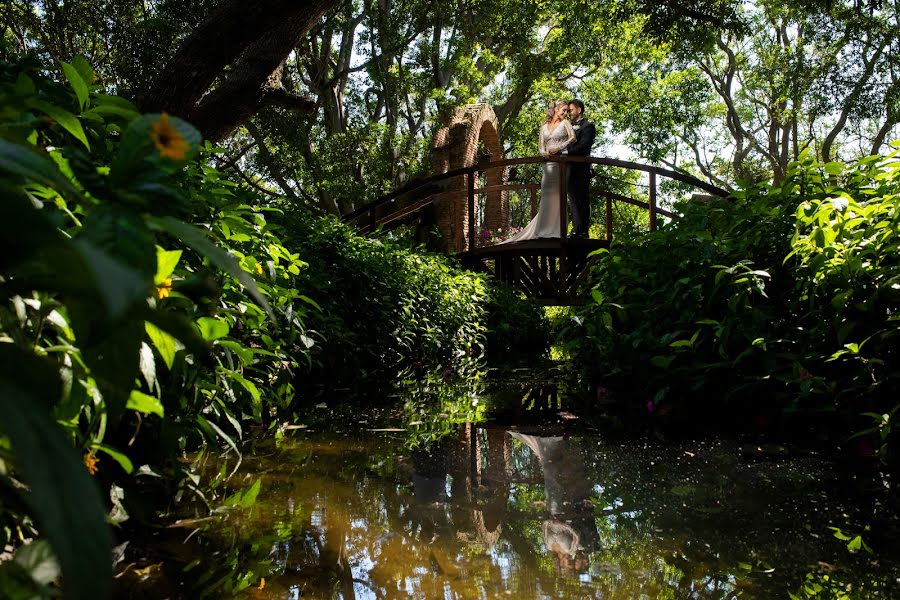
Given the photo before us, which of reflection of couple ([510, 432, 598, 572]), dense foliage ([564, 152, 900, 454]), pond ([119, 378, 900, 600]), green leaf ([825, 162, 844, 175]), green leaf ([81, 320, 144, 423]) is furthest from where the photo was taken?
green leaf ([825, 162, 844, 175])

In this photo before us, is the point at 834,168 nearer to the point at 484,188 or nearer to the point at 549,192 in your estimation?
the point at 549,192

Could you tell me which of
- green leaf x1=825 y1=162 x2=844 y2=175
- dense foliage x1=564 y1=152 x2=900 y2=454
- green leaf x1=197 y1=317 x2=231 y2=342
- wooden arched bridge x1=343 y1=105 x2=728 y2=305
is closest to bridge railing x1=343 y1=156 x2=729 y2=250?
wooden arched bridge x1=343 y1=105 x2=728 y2=305

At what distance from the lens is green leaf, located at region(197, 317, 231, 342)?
1.84 metres

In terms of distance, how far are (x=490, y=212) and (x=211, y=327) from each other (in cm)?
A: 1390

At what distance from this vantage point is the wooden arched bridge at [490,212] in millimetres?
11531

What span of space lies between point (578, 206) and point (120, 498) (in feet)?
35.4

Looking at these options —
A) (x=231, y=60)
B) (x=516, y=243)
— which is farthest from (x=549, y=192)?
(x=231, y=60)

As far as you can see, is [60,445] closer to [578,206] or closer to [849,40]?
[578,206]

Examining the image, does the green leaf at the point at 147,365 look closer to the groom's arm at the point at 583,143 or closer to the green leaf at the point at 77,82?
the green leaf at the point at 77,82

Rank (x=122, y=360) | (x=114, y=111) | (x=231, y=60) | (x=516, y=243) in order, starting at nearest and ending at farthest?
(x=122, y=360), (x=114, y=111), (x=231, y=60), (x=516, y=243)

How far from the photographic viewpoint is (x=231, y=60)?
6.23 m

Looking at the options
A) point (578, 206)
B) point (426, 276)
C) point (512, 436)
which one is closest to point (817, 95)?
point (578, 206)

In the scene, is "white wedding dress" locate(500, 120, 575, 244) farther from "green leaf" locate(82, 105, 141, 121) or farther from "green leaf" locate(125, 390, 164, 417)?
"green leaf" locate(125, 390, 164, 417)

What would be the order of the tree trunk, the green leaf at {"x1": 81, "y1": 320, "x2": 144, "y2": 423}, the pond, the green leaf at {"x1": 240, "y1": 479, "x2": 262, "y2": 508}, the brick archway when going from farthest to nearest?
the brick archway
the tree trunk
the green leaf at {"x1": 240, "y1": 479, "x2": 262, "y2": 508}
the pond
the green leaf at {"x1": 81, "y1": 320, "x2": 144, "y2": 423}
